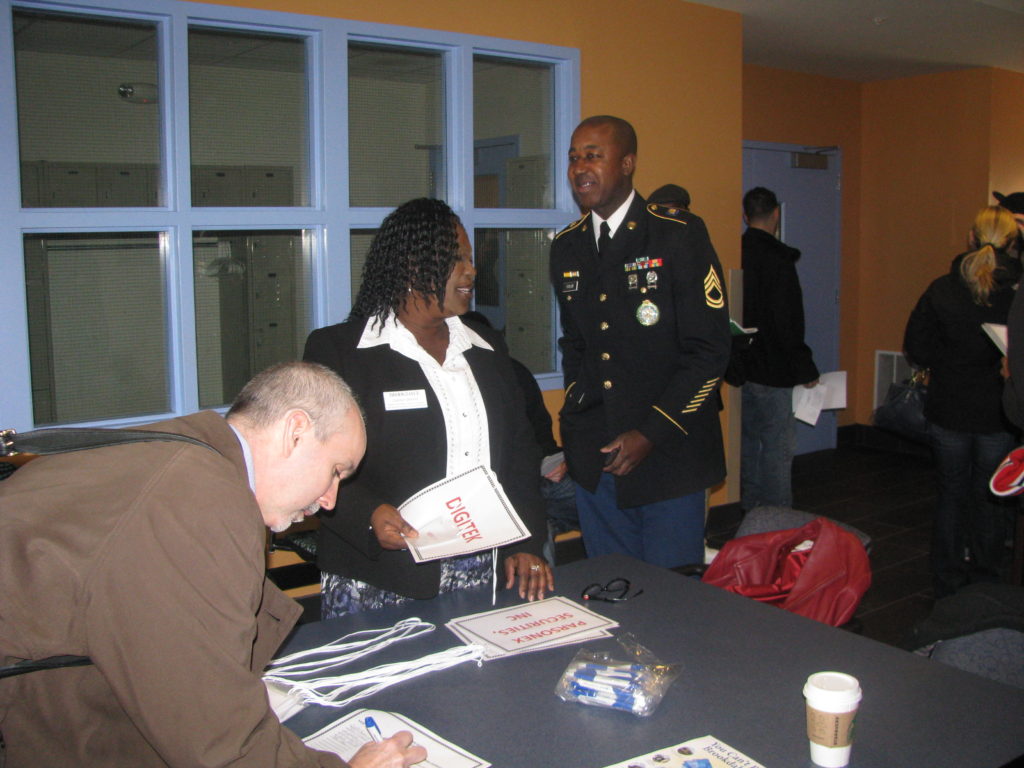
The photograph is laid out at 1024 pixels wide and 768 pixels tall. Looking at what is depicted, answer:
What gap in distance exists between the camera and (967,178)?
7012 millimetres

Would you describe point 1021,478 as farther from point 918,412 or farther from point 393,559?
point 918,412

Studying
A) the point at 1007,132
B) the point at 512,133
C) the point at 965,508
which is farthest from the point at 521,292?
the point at 1007,132

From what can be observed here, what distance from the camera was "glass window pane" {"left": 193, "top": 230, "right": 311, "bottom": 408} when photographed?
359cm

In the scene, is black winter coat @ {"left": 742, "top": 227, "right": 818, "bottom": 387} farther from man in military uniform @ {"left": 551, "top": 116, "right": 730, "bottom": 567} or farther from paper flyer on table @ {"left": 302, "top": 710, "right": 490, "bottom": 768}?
paper flyer on table @ {"left": 302, "top": 710, "right": 490, "bottom": 768}

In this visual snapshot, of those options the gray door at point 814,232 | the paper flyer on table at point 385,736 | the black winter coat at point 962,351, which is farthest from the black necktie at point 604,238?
the gray door at point 814,232

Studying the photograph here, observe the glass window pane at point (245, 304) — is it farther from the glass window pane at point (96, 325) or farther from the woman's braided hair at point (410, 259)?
the woman's braided hair at point (410, 259)

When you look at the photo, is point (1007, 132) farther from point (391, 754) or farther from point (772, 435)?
point (391, 754)

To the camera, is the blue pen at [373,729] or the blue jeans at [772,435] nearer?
the blue pen at [373,729]

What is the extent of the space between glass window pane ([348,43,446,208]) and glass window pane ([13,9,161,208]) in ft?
2.77

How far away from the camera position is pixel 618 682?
145 cm

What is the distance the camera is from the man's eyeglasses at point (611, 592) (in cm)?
191

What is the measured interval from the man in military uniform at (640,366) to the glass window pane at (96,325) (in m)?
1.73

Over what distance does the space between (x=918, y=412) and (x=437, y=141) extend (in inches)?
123

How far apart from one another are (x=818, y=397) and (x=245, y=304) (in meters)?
3.55
